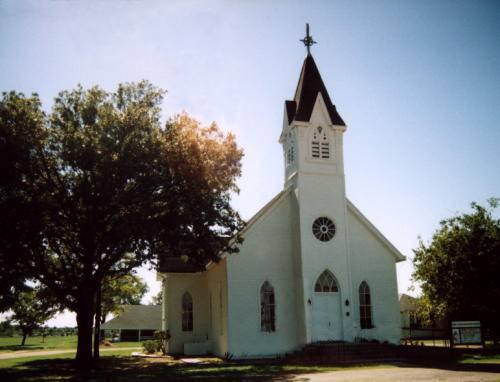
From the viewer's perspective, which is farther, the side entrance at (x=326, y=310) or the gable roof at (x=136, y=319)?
the gable roof at (x=136, y=319)

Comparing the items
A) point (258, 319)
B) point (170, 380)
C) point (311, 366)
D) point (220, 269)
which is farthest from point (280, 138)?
point (170, 380)

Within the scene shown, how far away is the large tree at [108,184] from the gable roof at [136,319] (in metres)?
36.8

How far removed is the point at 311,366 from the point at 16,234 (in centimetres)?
1370

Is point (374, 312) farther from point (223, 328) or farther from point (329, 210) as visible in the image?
point (223, 328)

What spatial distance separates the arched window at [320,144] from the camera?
93.4 ft

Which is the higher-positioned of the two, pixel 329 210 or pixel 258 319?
pixel 329 210

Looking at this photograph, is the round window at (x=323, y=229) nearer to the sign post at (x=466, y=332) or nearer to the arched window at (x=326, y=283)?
the arched window at (x=326, y=283)

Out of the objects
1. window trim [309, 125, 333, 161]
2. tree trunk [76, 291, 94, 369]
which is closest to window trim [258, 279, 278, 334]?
window trim [309, 125, 333, 161]

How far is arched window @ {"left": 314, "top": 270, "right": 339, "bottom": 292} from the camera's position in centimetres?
2670

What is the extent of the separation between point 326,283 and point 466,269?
931 centimetres

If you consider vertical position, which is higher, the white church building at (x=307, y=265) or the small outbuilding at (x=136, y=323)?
the white church building at (x=307, y=265)

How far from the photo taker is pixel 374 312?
91.7ft

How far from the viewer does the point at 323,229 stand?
27516 mm

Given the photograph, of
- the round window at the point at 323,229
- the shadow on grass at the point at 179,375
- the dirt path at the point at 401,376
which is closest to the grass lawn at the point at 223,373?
the shadow on grass at the point at 179,375
